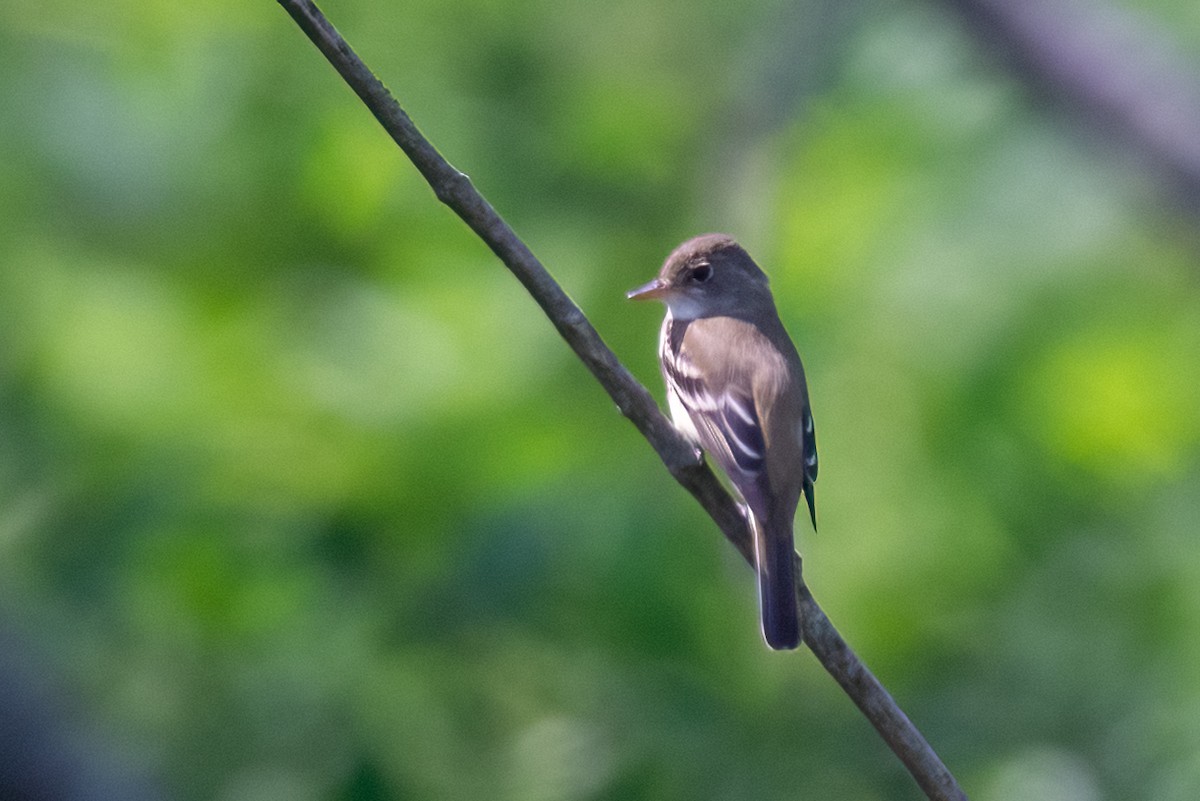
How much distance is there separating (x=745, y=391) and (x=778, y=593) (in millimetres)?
853

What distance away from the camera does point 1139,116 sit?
11.2 feet

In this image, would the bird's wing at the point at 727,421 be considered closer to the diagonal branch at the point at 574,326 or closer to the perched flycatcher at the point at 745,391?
the perched flycatcher at the point at 745,391

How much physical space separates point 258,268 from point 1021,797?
2.48 metres

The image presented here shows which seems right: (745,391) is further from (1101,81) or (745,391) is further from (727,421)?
(1101,81)

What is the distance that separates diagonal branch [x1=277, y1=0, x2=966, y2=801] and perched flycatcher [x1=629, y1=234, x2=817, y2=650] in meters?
0.54

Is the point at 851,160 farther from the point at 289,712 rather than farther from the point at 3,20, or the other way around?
the point at 3,20

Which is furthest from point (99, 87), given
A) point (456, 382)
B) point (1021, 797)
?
point (1021, 797)

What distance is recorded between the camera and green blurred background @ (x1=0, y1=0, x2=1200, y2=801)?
3.54 m

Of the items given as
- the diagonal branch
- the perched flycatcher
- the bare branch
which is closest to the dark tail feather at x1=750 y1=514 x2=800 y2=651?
Answer: the perched flycatcher

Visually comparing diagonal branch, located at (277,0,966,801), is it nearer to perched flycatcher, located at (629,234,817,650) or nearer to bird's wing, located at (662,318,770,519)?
perched flycatcher, located at (629,234,817,650)

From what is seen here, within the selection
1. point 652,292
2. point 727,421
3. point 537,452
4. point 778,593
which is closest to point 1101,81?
point 652,292

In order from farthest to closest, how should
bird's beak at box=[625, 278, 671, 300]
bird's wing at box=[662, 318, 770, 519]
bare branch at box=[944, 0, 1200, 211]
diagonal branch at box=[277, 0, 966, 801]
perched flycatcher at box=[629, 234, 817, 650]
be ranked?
bird's beak at box=[625, 278, 671, 300] < bare branch at box=[944, 0, 1200, 211] < bird's wing at box=[662, 318, 770, 519] < perched flycatcher at box=[629, 234, 817, 650] < diagonal branch at box=[277, 0, 966, 801]

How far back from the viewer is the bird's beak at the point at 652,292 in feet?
11.4

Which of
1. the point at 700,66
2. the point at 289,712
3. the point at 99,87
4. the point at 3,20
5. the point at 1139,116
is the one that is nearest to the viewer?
the point at 1139,116
